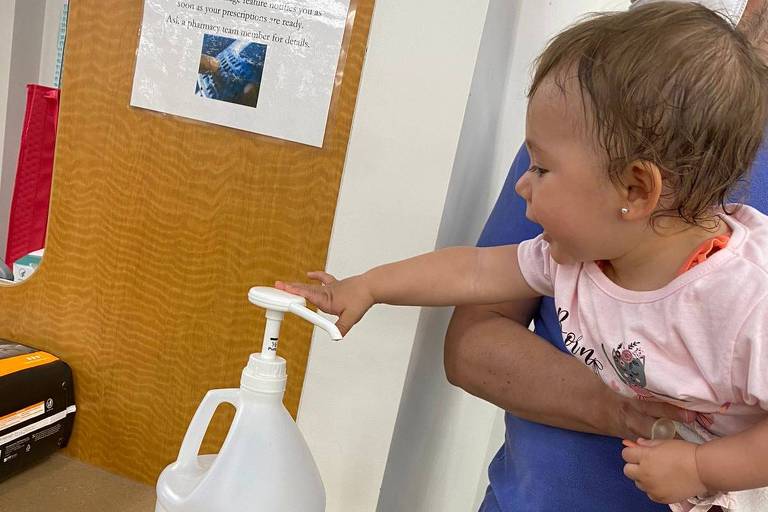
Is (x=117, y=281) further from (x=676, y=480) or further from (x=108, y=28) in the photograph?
(x=676, y=480)

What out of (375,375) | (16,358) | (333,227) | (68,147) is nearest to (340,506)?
(375,375)

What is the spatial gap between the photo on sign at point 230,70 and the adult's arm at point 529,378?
0.37m

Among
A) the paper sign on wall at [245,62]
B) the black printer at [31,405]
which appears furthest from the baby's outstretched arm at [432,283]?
the black printer at [31,405]

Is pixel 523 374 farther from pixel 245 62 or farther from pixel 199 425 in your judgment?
pixel 245 62

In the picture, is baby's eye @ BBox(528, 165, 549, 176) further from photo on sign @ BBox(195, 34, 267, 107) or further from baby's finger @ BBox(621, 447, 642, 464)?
photo on sign @ BBox(195, 34, 267, 107)

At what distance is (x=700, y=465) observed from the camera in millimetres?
512

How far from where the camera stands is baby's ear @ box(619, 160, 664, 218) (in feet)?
1.64

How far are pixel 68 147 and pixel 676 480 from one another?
32.2 inches

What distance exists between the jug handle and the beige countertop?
0.31m

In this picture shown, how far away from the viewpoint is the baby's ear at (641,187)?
50 centimetres

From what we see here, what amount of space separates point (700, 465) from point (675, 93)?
0.28 metres

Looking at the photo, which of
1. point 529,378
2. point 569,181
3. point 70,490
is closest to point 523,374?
point 529,378

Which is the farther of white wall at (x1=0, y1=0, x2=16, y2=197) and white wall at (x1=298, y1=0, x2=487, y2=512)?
white wall at (x1=0, y1=0, x2=16, y2=197)

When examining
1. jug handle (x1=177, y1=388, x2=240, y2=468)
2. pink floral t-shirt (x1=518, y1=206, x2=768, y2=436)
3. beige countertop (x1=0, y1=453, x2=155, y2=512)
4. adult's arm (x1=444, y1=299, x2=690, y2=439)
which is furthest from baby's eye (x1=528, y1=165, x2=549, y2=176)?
beige countertop (x1=0, y1=453, x2=155, y2=512)
